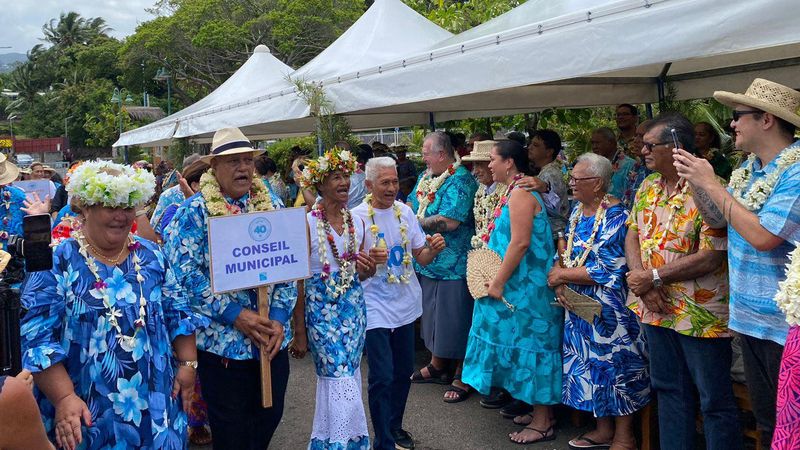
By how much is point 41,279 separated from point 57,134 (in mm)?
65399

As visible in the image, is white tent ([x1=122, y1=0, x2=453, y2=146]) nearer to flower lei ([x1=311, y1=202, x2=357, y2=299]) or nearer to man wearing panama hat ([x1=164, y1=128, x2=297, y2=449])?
flower lei ([x1=311, y1=202, x2=357, y2=299])

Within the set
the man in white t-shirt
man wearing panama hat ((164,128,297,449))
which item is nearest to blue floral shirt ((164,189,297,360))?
man wearing panama hat ((164,128,297,449))

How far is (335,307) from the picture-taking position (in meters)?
3.67

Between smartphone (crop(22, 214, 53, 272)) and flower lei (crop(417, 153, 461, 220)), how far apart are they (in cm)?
350

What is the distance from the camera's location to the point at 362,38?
7.23 m

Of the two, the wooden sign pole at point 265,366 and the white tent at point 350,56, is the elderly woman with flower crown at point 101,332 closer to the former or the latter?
the wooden sign pole at point 265,366

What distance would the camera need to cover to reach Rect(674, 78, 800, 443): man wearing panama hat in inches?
107

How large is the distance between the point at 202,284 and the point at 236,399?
0.63m

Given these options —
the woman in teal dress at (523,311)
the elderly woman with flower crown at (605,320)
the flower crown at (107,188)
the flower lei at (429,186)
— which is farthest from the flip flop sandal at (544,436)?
the flower crown at (107,188)

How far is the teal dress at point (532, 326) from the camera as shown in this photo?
4.45 meters

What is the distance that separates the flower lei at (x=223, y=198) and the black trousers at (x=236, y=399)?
734 millimetres

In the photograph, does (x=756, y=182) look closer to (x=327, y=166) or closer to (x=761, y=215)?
(x=761, y=215)

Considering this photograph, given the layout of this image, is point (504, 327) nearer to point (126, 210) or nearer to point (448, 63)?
point (448, 63)

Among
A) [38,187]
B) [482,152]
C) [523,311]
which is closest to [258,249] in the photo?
[523,311]
